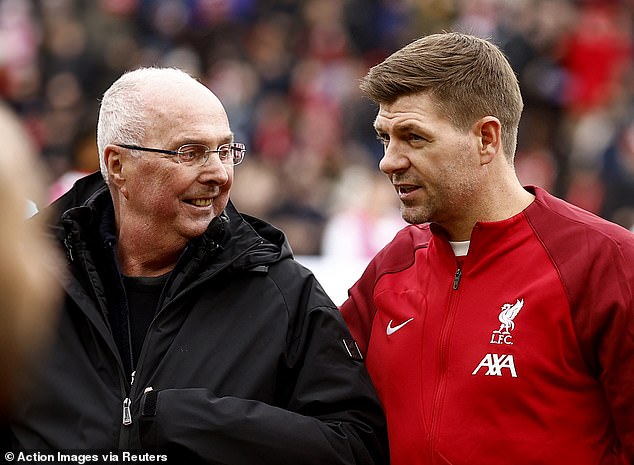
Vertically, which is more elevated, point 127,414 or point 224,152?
point 224,152

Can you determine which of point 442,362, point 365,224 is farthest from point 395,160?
point 365,224

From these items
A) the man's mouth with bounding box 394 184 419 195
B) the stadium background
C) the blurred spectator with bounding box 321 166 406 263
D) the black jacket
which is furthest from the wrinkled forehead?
the stadium background

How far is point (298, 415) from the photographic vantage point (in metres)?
3.81

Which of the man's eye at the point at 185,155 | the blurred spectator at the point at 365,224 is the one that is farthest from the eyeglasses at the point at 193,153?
the blurred spectator at the point at 365,224

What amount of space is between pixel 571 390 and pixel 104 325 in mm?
1451

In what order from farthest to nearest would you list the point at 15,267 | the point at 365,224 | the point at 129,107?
1. the point at 365,224
2. the point at 129,107
3. the point at 15,267

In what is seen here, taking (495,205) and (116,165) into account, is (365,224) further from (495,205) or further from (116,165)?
(495,205)

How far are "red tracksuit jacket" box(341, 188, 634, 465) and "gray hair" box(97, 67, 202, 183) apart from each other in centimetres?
109

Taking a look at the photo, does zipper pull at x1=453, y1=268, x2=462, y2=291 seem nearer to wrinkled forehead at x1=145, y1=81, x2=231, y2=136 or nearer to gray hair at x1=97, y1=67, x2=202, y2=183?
wrinkled forehead at x1=145, y1=81, x2=231, y2=136

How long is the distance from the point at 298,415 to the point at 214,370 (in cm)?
30

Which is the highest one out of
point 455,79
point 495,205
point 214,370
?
point 455,79

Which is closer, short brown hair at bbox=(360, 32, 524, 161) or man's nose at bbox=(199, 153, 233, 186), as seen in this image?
Result: short brown hair at bbox=(360, 32, 524, 161)

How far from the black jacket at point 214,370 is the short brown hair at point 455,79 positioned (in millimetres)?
691

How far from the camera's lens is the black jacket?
12.2 ft
